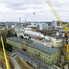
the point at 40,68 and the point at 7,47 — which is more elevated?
the point at 7,47

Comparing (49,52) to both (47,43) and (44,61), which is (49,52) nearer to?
(44,61)

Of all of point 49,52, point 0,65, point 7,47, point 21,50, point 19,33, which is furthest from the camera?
point 19,33


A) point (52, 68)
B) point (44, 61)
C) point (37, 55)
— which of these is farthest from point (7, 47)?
point (52, 68)

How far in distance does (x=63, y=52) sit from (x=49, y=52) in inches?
108

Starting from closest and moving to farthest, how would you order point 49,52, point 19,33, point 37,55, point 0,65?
1. point 0,65
2. point 49,52
3. point 37,55
4. point 19,33

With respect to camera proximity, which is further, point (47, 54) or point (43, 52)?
point (43, 52)

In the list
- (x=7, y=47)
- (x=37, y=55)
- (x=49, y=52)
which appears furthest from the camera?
(x=7, y=47)

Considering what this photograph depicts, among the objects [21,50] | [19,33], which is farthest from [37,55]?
[19,33]

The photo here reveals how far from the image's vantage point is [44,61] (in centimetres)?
1176

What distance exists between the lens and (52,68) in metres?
10.1

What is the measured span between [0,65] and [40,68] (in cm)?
420

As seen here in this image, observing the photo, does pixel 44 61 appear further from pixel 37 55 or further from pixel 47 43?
pixel 47 43

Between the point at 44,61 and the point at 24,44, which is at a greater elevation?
the point at 24,44

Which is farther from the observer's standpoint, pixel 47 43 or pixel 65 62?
pixel 47 43
